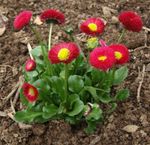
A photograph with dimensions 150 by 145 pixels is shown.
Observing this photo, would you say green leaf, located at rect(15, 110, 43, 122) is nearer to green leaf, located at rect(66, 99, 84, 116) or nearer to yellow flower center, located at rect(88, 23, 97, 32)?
green leaf, located at rect(66, 99, 84, 116)

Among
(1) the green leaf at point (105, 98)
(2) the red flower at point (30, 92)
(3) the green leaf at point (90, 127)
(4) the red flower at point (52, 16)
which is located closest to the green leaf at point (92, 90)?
(1) the green leaf at point (105, 98)

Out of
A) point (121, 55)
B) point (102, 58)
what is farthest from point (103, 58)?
point (121, 55)

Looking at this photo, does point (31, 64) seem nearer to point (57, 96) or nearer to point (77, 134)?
point (57, 96)

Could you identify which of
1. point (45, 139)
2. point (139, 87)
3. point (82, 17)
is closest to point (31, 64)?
point (45, 139)

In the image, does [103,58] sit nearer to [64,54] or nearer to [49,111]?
[64,54]

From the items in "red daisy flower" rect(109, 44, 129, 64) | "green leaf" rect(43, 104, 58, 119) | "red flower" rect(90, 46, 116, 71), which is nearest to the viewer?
"red flower" rect(90, 46, 116, 71)

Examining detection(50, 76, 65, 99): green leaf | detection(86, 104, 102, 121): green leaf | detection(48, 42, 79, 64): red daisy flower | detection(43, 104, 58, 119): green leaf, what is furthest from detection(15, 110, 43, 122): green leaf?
detection(48, 42, 79, 64): red daisy flower
